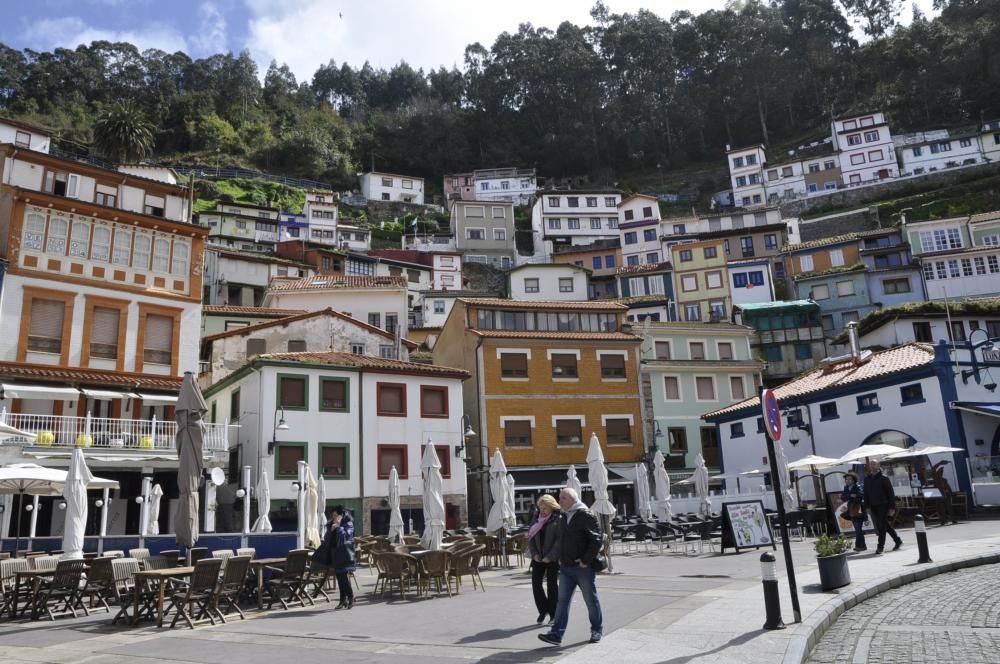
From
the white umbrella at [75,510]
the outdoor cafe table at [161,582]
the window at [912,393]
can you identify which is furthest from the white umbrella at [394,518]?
the window at [912,393]

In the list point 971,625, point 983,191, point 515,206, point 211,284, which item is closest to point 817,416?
point 971,625

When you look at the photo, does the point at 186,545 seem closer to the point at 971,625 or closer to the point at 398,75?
the point at 971,625

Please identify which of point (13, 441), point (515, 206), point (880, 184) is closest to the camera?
point (13, 441)

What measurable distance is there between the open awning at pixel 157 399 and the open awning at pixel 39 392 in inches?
89.0

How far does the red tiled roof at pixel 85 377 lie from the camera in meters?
26.8

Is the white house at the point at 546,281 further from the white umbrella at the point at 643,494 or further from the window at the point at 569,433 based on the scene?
the white umbrella at the point at 643,494

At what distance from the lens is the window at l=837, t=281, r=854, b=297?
5752 cm

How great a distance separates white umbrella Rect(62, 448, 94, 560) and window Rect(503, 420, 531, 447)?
24.9 m

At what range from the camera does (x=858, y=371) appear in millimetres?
30609

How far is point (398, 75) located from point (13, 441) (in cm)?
12518

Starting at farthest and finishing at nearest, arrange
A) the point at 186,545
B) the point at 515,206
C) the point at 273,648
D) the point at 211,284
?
the point at 515,206
the point at 211,284
the point at 186,545
the point at 273,648

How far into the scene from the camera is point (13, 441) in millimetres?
23297

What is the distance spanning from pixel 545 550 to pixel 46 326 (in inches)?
1031

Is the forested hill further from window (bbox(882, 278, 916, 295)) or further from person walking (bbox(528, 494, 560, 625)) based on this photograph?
person walking (bbox(528, 494, 560, 625))
